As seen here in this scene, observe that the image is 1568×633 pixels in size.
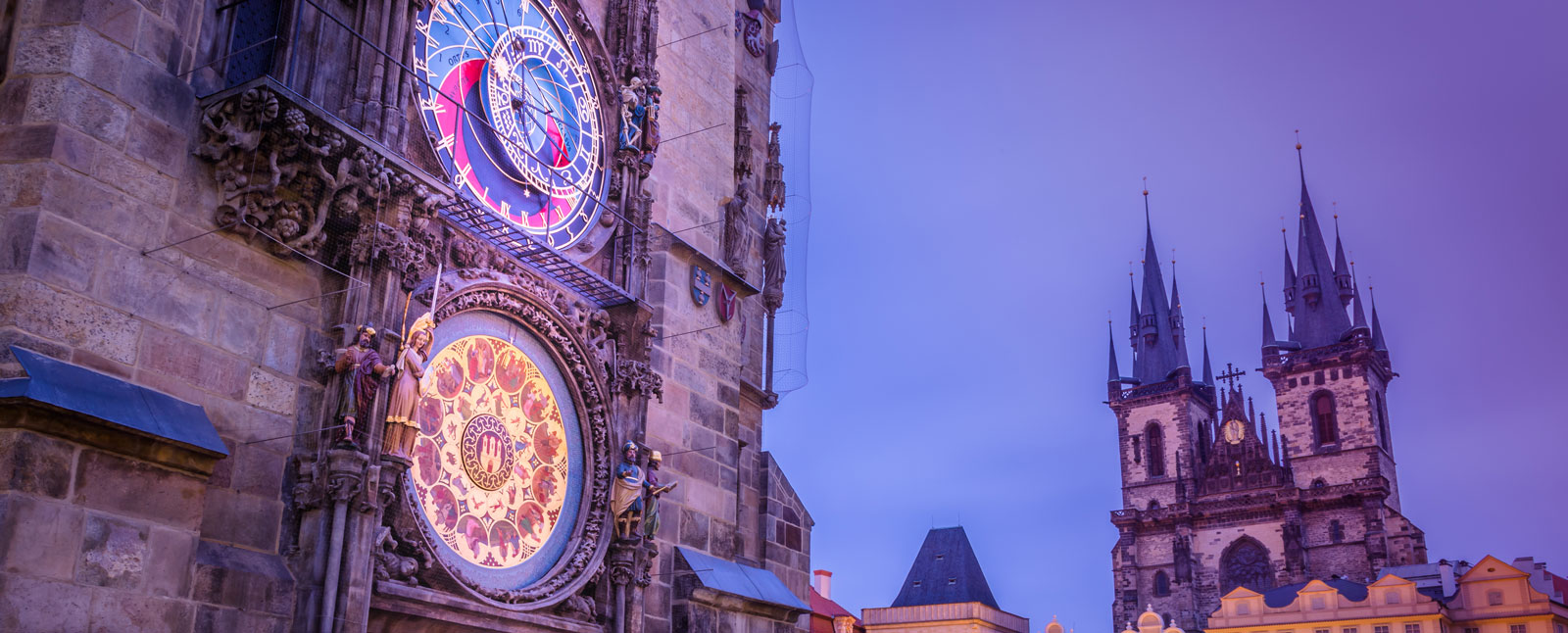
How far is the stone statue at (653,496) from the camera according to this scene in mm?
11383

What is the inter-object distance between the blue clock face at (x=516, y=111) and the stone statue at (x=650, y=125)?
485 mm

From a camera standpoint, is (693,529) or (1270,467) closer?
(693,529)

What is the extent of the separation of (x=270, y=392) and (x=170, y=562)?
140 centimetres

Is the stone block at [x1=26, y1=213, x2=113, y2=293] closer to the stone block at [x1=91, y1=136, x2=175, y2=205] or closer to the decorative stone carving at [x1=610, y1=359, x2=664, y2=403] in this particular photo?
the stone block at [x1=91, y1=136, x2=175, y2=205]

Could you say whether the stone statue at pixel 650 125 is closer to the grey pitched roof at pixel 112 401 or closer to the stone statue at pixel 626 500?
the stone statue at pixel 626 500

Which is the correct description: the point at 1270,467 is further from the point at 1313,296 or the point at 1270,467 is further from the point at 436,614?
the point at 436,614

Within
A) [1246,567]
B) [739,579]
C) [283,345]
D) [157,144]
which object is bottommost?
[739,579]

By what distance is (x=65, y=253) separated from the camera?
7.09 meters

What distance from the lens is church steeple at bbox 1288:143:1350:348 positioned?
242 feet

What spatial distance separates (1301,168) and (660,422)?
80354mm

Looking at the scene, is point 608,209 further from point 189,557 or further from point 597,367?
point 189,557

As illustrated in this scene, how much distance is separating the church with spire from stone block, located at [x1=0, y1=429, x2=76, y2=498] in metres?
64.4

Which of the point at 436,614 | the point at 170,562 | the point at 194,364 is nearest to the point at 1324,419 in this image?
the point at 436,614

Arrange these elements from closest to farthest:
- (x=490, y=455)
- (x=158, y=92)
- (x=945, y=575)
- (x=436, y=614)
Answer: (x=158, y=92)
(x=436, y=614)
(x=490, y=455)
(x=945, y=575)
